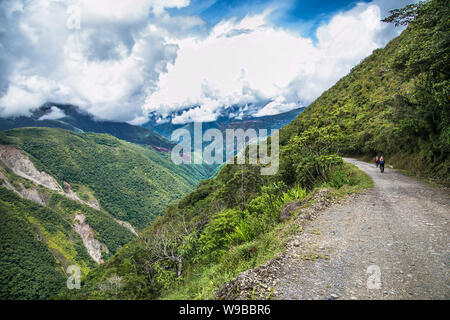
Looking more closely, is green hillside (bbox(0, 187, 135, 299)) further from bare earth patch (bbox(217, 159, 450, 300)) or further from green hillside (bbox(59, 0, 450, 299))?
bare earth patch (bbox(217, 159, 450, 300))

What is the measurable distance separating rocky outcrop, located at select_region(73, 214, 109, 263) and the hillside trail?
509 ft

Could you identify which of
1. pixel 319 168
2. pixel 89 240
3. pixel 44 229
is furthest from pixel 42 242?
pixel 319 168

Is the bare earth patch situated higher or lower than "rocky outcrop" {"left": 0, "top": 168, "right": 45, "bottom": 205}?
higher

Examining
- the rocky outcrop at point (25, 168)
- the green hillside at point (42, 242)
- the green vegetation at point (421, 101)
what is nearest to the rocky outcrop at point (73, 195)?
→ the rocky outcrop at point (25, 168)

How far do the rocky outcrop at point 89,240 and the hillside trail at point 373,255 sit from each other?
6103 inches

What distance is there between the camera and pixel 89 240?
13612cm

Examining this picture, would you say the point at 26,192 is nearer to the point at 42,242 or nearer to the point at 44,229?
the point at 44,229

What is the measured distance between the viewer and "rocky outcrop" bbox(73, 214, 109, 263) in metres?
131

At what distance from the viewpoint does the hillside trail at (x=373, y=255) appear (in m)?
3.49

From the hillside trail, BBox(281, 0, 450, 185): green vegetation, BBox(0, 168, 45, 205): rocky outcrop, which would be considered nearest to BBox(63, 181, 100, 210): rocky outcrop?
BBox(0, 168, 45, 205): rocky outcrop

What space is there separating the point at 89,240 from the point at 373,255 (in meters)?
168

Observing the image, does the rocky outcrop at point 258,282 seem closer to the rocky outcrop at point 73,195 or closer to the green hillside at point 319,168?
the green hillside at point 319,168

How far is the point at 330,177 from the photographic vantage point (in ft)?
40.4

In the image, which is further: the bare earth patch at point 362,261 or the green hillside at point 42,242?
the green hillside at point 42,242
